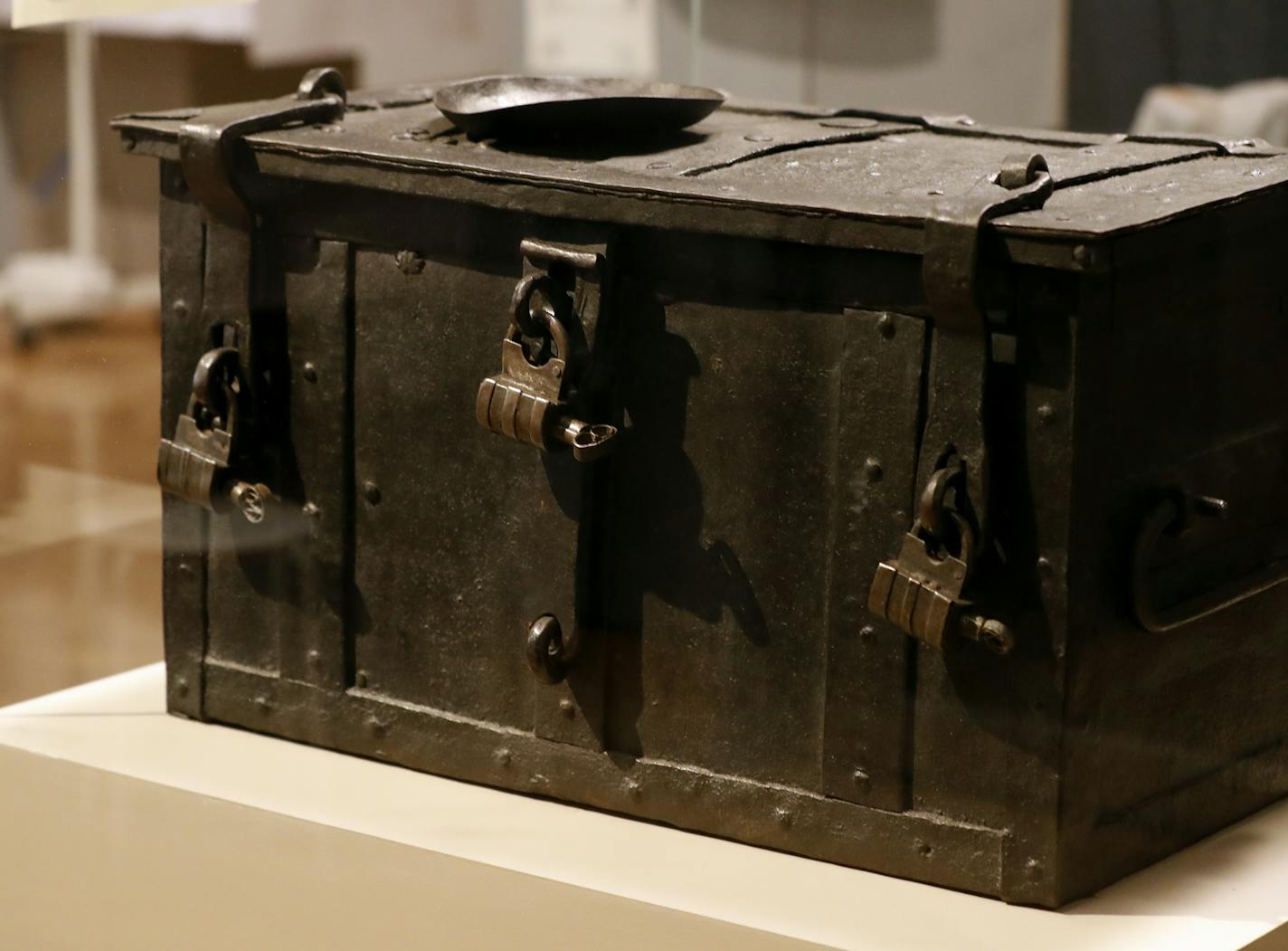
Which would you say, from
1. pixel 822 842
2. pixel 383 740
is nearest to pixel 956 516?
pixel 822 842

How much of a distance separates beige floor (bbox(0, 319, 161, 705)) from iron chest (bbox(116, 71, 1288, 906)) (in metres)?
0.31

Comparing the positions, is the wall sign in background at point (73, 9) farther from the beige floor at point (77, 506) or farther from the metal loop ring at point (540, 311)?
the metal loop ring at point (540, 311)

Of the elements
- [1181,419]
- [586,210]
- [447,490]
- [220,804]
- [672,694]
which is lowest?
[220,804]

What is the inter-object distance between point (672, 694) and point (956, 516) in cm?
35

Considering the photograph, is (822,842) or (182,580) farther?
(182,580)

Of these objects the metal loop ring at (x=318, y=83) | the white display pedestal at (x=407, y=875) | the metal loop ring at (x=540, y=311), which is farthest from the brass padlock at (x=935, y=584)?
the metal loop ring at (x=318, y=83)

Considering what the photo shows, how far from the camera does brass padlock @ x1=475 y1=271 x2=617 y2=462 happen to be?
1.86 metres

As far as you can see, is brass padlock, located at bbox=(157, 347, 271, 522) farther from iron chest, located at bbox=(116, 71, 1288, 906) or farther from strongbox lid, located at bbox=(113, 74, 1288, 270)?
strongbox lid, located at bbox=(113, 74, 1288, 270)

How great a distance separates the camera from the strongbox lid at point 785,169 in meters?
1.73

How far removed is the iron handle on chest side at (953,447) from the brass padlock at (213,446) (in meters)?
0.71

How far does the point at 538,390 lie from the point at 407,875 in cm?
46

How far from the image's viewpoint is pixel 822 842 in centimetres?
186

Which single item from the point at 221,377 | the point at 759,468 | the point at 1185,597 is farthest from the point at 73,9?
the point at 1185,597

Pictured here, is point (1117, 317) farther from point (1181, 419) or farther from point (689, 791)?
point (689, 791)
